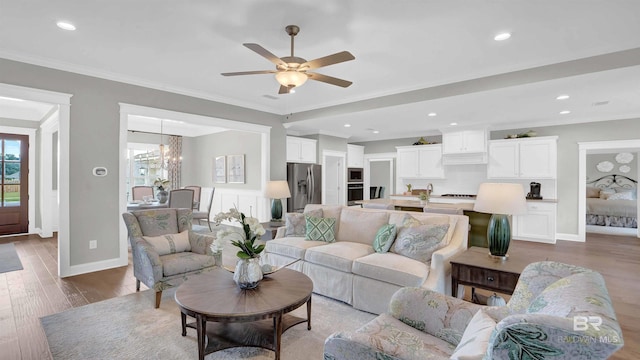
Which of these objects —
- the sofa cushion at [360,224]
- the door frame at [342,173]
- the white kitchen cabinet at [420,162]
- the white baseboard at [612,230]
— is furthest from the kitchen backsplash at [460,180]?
the sofa cushion at [360,224]

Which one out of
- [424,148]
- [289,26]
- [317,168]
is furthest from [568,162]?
[289,26]

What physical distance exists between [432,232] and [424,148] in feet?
18.3

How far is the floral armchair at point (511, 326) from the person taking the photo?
90 centimetres

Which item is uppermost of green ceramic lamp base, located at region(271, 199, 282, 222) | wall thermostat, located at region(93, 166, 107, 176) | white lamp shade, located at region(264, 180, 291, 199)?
wall thermostat, located at region(93, 166, 107, 176)

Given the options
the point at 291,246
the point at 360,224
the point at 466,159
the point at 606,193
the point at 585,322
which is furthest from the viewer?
the point at 606,193

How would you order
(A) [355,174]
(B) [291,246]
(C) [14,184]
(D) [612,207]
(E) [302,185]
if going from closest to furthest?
1. (B) [291,246]
2. (C) [14,184]
3. (E) [302,185]
4. (D) [612,207]
5. (A) [355,174]

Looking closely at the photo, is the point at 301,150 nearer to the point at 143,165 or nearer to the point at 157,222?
the point at 157,222

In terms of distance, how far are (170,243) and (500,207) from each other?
335 cm

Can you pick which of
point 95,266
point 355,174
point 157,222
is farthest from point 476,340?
point 355,174

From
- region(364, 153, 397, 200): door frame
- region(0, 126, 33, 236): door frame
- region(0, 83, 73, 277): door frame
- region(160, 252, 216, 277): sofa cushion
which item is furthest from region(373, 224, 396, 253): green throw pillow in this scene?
region(0, 126, 33, 236): door frame

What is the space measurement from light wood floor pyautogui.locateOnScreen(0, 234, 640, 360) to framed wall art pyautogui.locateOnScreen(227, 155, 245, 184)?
12.1 feet

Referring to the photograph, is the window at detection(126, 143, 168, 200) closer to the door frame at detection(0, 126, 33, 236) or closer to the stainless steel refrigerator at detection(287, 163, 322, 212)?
the door frame at detection(0, 126, 33, 236)

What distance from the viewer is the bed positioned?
7.70 metres

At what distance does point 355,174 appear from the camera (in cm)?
932
